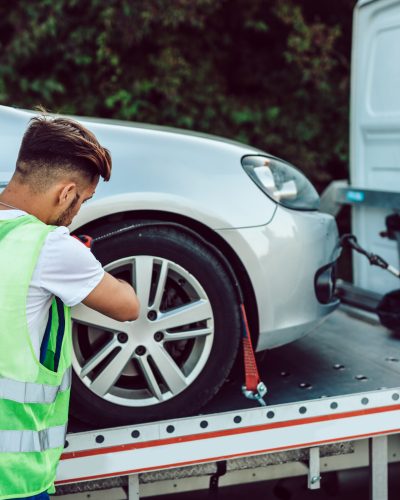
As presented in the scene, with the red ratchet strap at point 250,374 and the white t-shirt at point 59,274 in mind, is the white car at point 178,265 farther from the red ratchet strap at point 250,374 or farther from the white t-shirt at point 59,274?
the white t-shirt at point 59,274

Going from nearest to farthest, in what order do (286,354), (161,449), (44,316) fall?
(44,316), (161,449), (286,354)

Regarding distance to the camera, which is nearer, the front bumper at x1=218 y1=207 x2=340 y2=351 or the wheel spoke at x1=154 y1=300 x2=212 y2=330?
the wheel spoke at x1=154 y1=300 x2=212 y2=330

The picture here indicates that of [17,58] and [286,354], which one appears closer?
[286,354]

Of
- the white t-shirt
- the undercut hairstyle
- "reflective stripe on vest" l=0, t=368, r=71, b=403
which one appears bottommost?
"reflective stripe on vest" l=0, t=368, r=71, b=403

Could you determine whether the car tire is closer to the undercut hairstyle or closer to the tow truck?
the tow truck

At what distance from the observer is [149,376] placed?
8.33 feet

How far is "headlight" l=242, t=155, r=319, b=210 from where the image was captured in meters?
2.81

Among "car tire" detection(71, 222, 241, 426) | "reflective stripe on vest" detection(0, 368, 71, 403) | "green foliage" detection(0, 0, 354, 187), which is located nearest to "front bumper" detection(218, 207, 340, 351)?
"car tire" detection(71, 222, 241, 426)

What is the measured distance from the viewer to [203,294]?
2613 mm

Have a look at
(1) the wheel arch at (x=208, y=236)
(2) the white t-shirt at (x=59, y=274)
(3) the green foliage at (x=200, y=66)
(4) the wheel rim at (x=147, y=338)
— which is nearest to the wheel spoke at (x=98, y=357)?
(4) the wheel rim at (x=147, y=338)

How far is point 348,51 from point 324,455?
776cm

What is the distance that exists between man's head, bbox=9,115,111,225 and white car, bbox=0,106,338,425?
24.5 inches

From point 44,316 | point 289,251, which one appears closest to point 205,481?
point 289,251

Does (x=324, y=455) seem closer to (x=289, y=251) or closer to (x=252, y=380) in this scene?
(x=252, y=380)
